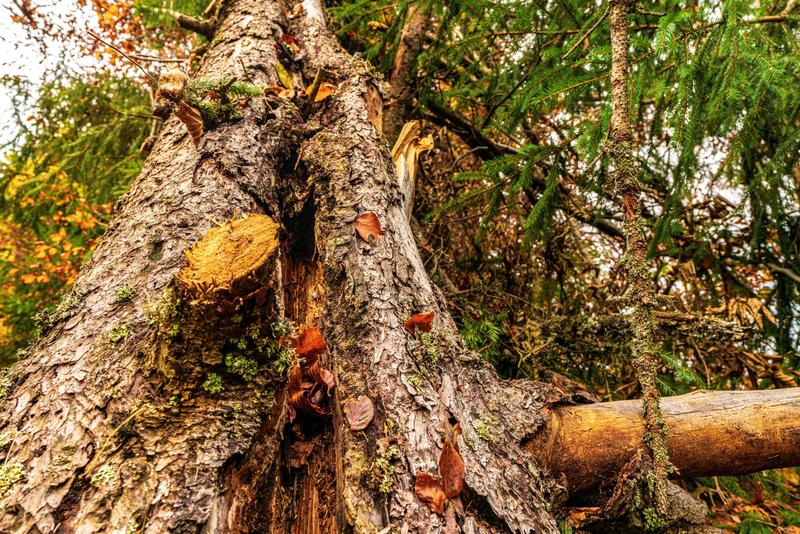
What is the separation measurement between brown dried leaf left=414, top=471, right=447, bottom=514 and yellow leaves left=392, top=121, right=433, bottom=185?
1.82m

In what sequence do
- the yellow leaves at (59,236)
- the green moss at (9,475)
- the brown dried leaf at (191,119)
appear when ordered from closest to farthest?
1. the green moss at (9,475)
2. the brown dried leaf at (191,119)
3. the yellow leaves at (59,236)

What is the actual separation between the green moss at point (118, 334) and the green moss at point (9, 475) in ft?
1.27

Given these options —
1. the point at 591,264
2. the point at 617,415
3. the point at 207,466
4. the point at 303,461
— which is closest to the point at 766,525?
the point at 617,415

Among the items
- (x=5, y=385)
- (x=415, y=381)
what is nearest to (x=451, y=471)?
(x=415, y=381)

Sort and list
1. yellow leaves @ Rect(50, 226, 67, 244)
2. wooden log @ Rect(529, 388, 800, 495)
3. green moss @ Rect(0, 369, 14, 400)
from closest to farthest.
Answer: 1. green moss @ Rect(0, 369, 14, 400)
2. wooden log @ Rect(529, 388, 800, 495)
3. yellow leaves @ Rect(50, 226, 67, 244)

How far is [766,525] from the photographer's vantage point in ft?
8.69

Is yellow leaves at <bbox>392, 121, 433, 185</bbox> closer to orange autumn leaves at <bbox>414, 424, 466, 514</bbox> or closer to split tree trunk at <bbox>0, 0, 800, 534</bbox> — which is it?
split tree trunk at <bbox>0, 0, 800, 534</bbox>

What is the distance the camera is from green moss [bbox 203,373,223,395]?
4.24 ft

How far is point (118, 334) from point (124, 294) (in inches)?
7.2

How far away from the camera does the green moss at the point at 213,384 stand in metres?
1.29

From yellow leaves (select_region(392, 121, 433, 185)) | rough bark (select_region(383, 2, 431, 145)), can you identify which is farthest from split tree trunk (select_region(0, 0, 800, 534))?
rough bark (select_region(383, 2, 431, 145))

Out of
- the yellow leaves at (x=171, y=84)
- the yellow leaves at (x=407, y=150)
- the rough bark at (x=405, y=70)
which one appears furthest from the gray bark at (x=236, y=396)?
the rough bark at (x=405, y=70)

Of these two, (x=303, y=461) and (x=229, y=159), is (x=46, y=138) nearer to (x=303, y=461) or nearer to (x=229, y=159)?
(x=229, y=159)

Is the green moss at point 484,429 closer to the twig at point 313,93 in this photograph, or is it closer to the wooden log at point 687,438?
the wooden log at point 687,438
